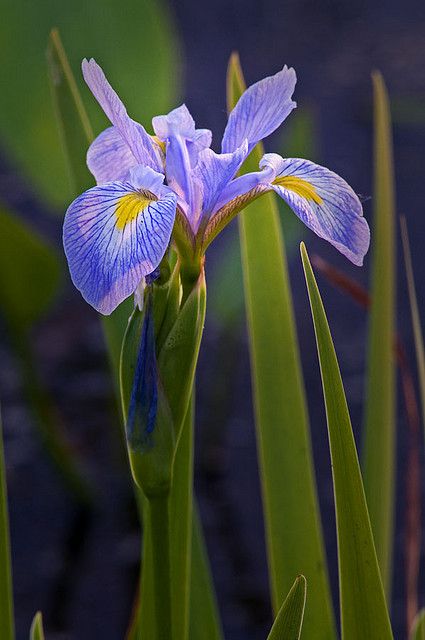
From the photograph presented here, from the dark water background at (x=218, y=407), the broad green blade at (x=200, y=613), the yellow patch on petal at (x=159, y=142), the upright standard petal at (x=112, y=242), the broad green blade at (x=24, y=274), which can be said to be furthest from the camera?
the dark water background at (x=218, y=407)

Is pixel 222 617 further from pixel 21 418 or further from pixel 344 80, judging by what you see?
pixel 344 80

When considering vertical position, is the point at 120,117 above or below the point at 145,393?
above

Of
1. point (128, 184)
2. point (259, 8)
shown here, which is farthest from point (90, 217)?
point (259, 8)

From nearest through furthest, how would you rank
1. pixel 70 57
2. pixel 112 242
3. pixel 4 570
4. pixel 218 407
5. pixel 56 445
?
pixel 112 242 < pixel 4 570 < pixel 70 57 < pixel 56 445 < pixel 218 407

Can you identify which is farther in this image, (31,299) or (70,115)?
(31,299)

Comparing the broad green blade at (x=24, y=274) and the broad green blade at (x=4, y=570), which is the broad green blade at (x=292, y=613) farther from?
the broad green blade at (x=24, y=274)

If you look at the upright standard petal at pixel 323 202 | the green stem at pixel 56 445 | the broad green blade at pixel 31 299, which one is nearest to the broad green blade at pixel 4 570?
the upright standard petal at pixel 323 202

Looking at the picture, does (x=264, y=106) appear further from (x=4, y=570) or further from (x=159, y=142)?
(x=4, y=570)

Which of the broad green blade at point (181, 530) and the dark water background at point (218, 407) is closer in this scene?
the broad green blade at point (181, 530)

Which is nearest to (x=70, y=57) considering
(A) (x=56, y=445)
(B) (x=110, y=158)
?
(A) (x=56, y=445)
